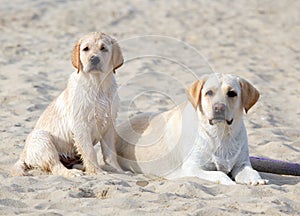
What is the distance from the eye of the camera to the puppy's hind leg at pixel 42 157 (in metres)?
6.21

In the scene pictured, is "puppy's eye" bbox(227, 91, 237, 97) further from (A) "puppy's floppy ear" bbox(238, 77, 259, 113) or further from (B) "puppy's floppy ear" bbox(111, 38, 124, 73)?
(B) "puppy's floppy ear" bbox(111, 38, 124, 73)

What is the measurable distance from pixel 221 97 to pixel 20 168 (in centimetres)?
183

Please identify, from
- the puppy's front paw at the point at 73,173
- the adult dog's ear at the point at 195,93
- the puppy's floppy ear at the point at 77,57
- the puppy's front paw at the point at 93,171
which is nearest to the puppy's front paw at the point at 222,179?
the adult dog's ear at the point at 195,93

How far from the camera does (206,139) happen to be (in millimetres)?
6227

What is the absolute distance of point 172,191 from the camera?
220 inches

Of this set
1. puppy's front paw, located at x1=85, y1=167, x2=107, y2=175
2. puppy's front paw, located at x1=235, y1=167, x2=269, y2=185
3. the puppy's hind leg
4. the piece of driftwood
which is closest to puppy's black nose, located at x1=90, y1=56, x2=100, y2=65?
the puppy's hind leg

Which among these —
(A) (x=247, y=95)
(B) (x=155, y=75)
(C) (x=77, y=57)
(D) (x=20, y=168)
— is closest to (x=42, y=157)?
(D) (x=20, y=168)

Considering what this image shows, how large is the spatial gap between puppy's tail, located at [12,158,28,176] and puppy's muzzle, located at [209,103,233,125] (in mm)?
1657

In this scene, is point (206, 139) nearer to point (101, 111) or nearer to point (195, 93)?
point (195, 93)

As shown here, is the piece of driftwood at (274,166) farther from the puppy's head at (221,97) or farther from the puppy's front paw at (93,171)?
the puppy's front paw at (93,171)

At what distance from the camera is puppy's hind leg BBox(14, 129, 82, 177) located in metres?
6.21

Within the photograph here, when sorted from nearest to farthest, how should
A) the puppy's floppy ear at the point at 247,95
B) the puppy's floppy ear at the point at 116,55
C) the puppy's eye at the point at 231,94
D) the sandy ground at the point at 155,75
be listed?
the sandy ground at the point at 155,75 → the puppy's eye at the point at 231,94 → the puppy's floppy ear at the point at 247,95 → the puppy's floppy ear at the point at 116,55

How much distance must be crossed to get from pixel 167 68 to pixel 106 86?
15.8ft

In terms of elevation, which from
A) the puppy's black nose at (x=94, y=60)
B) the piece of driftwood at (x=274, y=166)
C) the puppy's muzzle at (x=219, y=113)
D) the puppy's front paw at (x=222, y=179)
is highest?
the puppy's black nose at (x=94, y=60)
